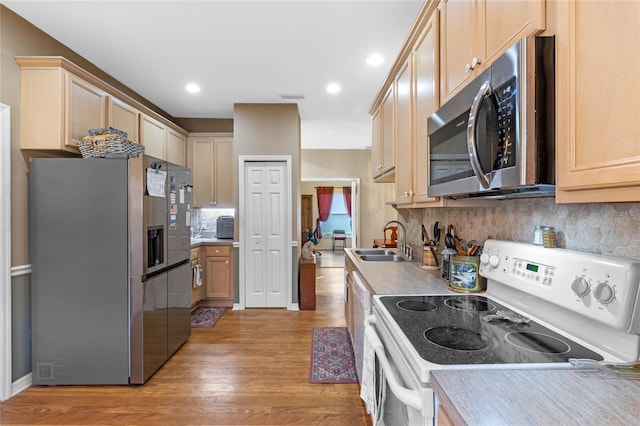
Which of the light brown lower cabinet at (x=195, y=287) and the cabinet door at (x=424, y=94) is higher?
the cabinet door at (x=424, y=94)

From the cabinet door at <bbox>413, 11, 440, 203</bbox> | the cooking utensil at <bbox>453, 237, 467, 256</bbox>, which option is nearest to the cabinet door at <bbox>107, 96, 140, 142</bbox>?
the cabinet door at <bbox>413, 11, 440, 203</bbox>

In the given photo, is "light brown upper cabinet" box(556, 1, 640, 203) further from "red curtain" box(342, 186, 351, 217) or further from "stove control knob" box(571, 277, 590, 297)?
"red curtain" box(342, 186, 351, 217)

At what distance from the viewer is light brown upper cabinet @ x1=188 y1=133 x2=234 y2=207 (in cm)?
451

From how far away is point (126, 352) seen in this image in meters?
2.30

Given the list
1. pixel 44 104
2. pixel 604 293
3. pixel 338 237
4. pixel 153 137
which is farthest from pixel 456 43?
pixel 338 237

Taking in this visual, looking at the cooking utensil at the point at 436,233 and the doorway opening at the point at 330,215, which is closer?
the cooking utensil at the point at 436,233

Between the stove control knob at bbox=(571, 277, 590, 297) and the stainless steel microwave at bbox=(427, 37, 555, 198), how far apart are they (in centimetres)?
30

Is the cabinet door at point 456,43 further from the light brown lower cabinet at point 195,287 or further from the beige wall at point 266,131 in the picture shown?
A: the light brown lower cabinet at point 195,287

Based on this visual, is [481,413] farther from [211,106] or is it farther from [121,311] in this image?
[211,106]

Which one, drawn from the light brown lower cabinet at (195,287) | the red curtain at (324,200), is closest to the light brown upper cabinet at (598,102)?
the light brown lower cabinet at (195,287)

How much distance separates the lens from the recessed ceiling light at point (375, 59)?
285 centimetres

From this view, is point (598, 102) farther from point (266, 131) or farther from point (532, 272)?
point (266, 131)

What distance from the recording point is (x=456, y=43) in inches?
55.0

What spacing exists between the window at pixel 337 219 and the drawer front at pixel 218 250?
6.72m
